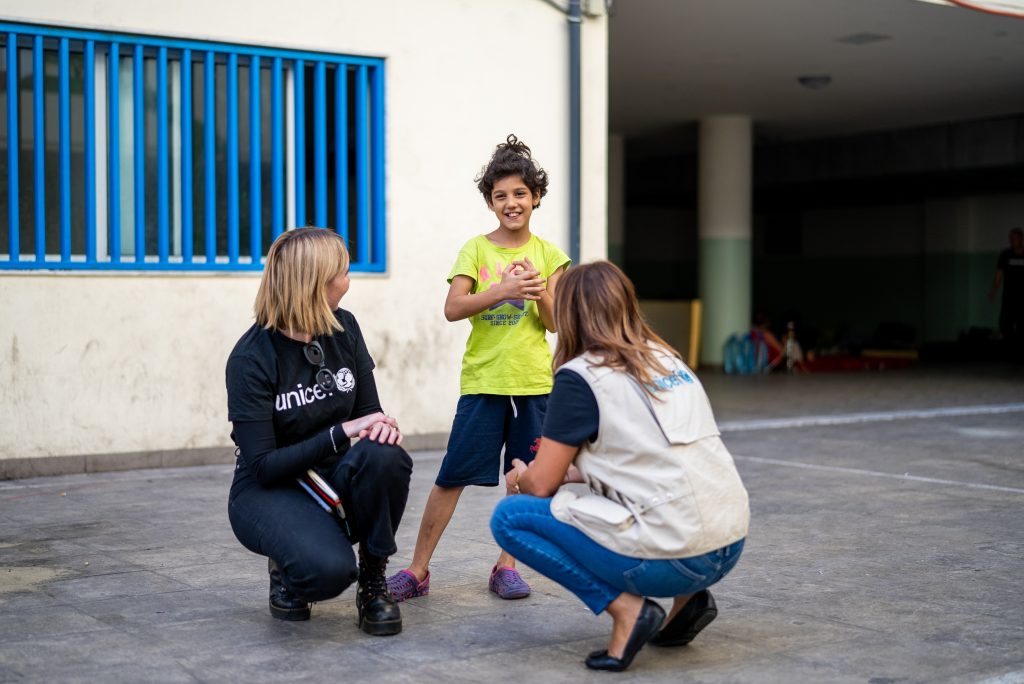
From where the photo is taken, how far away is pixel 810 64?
48.5 ft

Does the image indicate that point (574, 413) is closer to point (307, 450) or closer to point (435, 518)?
point (307, 450)

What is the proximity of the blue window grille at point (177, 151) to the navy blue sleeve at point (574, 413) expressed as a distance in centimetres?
501

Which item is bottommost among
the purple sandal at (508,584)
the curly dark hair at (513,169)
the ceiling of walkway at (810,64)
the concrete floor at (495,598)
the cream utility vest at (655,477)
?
the concrete floor at (495,598)

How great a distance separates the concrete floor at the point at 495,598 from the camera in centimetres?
373

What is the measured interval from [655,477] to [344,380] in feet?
4.01

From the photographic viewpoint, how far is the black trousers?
13.0 feet

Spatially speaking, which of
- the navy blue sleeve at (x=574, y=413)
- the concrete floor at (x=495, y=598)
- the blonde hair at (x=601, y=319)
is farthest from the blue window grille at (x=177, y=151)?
the navy blue sleeve at (x=574, y=413)

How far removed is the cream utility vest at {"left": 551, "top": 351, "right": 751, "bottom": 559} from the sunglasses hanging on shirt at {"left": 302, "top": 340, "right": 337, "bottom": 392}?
3.05 ft

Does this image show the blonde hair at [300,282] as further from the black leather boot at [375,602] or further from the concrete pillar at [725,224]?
the concrete pillar at [725,224]

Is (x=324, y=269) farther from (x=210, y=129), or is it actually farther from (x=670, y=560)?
(x=210, y=129)

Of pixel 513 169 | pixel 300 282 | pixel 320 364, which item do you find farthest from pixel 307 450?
pixel 513 169

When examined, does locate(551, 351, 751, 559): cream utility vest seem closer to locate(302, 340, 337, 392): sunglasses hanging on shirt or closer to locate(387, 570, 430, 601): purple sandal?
locate(302, 340, 337, 392): sunglasses hanging on shirt

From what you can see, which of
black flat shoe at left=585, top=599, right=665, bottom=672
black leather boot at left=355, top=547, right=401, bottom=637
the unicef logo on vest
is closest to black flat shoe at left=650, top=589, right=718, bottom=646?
black flat shoe at left=585, top=599, right=665, bottom=672

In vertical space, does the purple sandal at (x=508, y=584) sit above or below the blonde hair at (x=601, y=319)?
below
